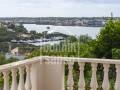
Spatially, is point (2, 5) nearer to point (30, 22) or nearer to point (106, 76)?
point (30, 22)

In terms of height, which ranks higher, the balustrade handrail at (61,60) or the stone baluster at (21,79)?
the balustrade handrail at (61,60)

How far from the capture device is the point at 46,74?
11.9 ft

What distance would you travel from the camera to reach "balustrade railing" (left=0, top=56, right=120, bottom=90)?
9.95 ft

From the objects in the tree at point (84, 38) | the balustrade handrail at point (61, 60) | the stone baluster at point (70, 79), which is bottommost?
the stone baluster at point (70, 79)

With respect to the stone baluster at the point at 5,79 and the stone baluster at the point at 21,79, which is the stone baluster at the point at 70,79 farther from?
the stone baluster at the point at 5,79

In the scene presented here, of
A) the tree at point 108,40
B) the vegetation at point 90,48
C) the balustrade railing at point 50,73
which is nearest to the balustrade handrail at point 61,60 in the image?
the balustrade railing at point 50,73

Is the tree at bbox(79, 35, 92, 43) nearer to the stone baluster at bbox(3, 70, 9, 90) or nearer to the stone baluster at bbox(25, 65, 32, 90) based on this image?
the stone baluster at bbox(25, 65, 32, 90)

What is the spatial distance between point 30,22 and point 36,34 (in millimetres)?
180

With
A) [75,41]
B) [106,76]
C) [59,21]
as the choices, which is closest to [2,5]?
[59,21]

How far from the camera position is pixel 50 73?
3.62 m

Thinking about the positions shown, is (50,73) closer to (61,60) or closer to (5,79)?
(61,60)

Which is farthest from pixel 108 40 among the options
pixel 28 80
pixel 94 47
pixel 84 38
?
pixel 28 80

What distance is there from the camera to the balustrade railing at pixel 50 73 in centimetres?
303

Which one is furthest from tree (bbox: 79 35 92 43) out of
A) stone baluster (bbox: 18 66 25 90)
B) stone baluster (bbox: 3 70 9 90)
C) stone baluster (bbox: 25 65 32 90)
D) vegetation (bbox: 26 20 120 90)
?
stone baluster (bbox: 3 70 9 90)
